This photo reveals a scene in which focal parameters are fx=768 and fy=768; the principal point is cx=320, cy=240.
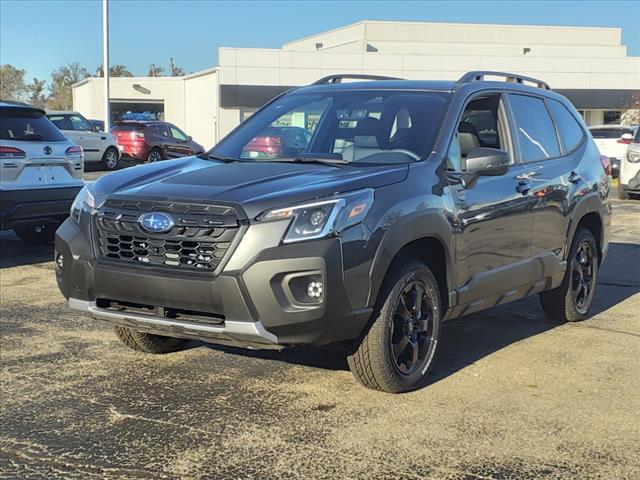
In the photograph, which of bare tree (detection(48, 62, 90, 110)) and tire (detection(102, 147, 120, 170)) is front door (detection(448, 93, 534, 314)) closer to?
tire (detection(102, 147, 120, 170))

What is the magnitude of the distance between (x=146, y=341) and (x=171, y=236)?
1466 millimetres

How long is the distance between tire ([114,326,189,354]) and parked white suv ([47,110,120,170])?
1855cm

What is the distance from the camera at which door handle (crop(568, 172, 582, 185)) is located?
5918 millimetres

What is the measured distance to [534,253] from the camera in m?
5.42

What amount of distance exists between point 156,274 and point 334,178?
1.06m

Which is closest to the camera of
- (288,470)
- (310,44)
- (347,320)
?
(288,470)

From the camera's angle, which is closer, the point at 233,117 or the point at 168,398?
the point at 168,398

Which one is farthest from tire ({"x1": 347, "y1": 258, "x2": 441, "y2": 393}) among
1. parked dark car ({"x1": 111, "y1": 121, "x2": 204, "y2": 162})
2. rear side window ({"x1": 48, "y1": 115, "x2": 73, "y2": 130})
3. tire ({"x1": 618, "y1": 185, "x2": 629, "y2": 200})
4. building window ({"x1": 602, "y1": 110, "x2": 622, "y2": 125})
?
building window ({"x1": 602, "y1": 110, "x2": 622, "y2": 125})

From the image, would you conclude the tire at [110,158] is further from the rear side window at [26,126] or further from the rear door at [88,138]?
the rear side window at [26,126]

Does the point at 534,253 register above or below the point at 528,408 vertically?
above

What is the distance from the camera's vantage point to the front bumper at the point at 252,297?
3.72 metres

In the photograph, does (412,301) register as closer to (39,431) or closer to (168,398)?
(168,398)

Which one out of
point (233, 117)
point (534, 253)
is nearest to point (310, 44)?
point (233, 117)

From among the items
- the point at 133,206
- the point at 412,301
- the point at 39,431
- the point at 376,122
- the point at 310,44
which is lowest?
the point at 39,431
